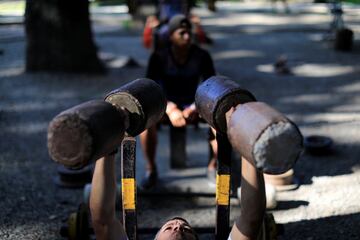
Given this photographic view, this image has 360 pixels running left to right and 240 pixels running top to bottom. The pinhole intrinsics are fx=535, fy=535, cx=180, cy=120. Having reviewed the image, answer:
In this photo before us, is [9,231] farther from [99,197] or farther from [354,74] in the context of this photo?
[354,74]

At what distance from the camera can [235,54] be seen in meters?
9.82

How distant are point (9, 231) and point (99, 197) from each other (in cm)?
138

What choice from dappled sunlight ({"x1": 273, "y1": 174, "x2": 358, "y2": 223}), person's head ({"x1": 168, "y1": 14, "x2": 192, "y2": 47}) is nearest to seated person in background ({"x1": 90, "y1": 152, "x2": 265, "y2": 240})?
dappled sunlight ({"x1": 273, "y1": 174, "x2": 358, "y2": 223})

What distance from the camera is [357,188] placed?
13.0ft

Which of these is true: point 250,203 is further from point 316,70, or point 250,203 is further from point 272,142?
point 316,70

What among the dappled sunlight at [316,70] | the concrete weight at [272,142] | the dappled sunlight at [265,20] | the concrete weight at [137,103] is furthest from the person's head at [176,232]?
the dappled sunlight at [265,20]

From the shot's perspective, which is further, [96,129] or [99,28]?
[99,28]

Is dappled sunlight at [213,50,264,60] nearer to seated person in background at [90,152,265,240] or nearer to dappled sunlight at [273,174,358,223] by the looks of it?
dappled sunlight at [273,174,358,223]

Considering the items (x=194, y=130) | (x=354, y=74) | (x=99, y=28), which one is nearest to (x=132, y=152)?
(x=194, y=130)

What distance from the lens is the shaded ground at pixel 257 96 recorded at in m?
3.61

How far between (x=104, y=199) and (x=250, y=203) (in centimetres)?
63

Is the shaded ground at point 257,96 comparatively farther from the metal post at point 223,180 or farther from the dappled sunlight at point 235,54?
the metal post at point 223,180

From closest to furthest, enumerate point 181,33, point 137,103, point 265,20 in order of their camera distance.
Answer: point 137,103 → point 181,33 → point 265,20

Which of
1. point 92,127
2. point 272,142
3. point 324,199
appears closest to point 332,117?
point 324,199
